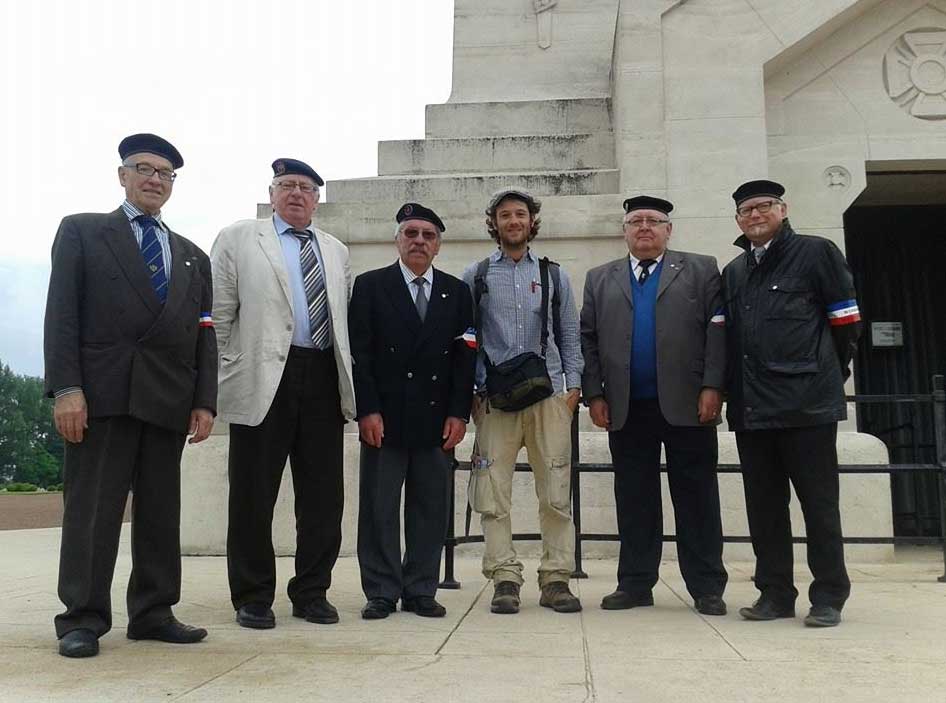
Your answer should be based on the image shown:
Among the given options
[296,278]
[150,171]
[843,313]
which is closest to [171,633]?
[296,278]

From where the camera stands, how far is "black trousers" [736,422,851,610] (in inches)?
167

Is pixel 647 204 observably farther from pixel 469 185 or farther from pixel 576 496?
pixel 469 185

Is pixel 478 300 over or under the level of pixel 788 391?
over

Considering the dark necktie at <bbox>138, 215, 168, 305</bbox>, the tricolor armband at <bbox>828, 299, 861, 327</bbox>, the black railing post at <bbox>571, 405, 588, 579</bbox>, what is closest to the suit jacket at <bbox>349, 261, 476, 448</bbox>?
the dark necktie at <bbox>138, 215, 168, 305</bbox>

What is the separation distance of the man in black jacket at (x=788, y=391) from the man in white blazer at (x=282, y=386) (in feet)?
6.27

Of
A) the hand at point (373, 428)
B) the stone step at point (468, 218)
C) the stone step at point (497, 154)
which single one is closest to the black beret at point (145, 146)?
the hand at point (373, 428)

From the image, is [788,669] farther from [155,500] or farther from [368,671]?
[155,500]

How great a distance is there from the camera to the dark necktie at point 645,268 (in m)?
4.82

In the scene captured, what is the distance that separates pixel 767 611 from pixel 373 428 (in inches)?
80.0

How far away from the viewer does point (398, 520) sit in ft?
15.0

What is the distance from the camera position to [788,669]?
10.5 feet

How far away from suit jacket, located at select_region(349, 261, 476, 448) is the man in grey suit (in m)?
0.72

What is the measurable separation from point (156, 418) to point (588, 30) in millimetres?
7181

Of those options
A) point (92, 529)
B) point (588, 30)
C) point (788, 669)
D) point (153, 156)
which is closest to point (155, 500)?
point (92, 529)
